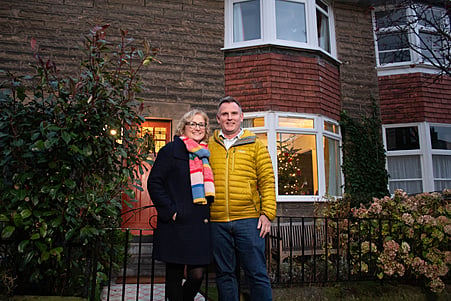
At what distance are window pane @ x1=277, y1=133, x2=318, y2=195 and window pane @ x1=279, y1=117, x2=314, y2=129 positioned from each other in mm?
205

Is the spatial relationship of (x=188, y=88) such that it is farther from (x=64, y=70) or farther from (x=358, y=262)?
(x=358, y=262)

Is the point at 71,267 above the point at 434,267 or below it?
above

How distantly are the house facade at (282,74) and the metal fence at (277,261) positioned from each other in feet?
6.12

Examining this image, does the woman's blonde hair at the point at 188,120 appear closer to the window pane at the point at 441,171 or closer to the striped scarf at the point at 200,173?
the striped scarf at the point at 200,173

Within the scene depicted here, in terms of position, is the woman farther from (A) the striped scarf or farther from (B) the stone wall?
(B) the stone wall

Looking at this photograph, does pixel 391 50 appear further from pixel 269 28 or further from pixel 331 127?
pixel 269 28

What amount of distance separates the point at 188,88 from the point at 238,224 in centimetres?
492

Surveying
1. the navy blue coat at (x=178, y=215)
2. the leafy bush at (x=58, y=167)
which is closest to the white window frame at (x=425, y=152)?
the navy blue coat at (x=178, y=215)

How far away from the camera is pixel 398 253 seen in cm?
383

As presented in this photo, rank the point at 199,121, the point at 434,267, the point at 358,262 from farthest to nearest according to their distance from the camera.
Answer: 1. the point at 358,262
2. the point at 434,267
3. the point at 199,121

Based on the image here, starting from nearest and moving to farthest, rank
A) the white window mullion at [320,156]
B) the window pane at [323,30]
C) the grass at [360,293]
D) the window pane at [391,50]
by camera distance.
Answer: the grass at [360,293] → the white window mullion at [320,156] → the window pane at [323,30] → the window pane at [391,50]

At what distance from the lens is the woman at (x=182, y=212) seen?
8.19ft

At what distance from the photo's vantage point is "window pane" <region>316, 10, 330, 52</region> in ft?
27.0

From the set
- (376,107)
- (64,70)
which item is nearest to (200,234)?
(64,70)
